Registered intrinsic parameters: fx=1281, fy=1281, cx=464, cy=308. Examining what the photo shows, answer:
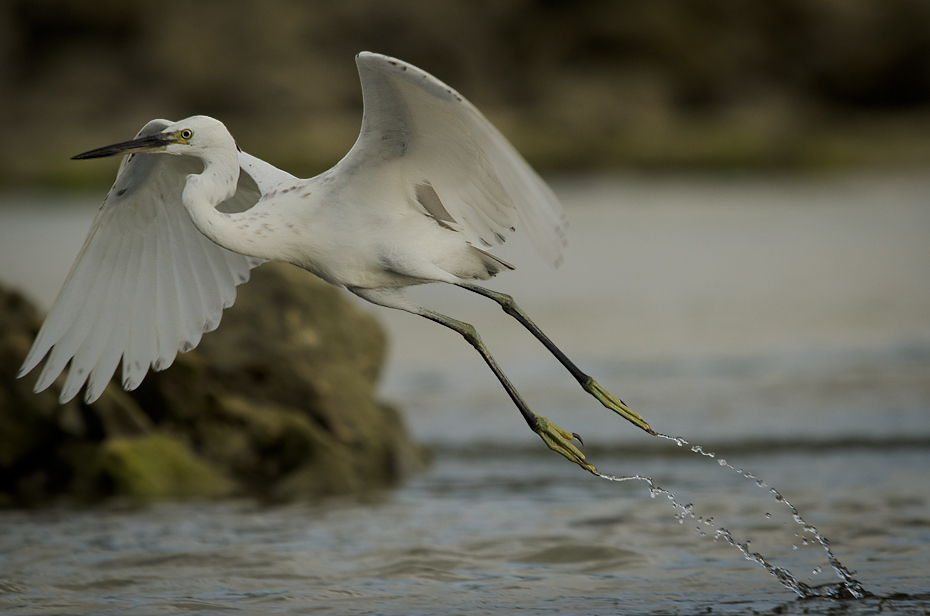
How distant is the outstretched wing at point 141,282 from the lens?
242 inches

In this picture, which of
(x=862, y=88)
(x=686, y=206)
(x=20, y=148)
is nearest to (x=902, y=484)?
(x=686, y=206)

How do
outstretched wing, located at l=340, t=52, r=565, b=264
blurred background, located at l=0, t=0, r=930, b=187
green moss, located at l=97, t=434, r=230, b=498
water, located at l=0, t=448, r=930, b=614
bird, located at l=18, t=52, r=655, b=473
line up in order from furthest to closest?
blurred background, located at l=0, t=0, r=930, b=187 < green moss, located at l=97, t=434, r=230, b=498 < water, located at l=0, t=448, r=930, b=614 < bird, located at l=18, t=52, r=655, b=473 < outstretched wing, located at l=340, t=52, r=565, b=264

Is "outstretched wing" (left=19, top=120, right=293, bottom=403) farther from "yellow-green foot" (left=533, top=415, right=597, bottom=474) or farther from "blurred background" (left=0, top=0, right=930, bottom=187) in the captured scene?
"blurred background" (left=0, top=0, right=930, bottom=187)

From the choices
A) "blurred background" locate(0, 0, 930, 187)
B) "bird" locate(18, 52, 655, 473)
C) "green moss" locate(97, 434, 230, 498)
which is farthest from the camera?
"blurred background" locate(0, 0, 930, 187)

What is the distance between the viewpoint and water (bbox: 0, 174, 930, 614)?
20.4ft

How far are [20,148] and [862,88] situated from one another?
3149 centimetres

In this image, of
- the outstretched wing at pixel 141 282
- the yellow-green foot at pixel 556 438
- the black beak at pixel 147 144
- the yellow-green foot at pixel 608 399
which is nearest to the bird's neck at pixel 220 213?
the black beak at pixel 147 144

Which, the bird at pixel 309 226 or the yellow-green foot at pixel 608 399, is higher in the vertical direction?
the bird at pixel 309 226

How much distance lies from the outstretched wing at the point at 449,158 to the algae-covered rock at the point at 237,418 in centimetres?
306

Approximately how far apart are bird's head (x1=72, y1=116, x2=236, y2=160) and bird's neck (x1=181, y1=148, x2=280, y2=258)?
5 cm

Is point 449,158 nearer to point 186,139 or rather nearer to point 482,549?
point 186,139

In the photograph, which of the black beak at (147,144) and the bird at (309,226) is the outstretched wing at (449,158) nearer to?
the bird at (309,226)

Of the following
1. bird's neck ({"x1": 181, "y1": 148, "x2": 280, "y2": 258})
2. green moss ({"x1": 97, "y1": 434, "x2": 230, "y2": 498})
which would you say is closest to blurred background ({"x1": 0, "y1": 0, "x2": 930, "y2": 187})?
green moss ({"x1": 97, "y1": 434, "x2": 230, "y2": 498})

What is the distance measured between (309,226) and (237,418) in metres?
3.13
